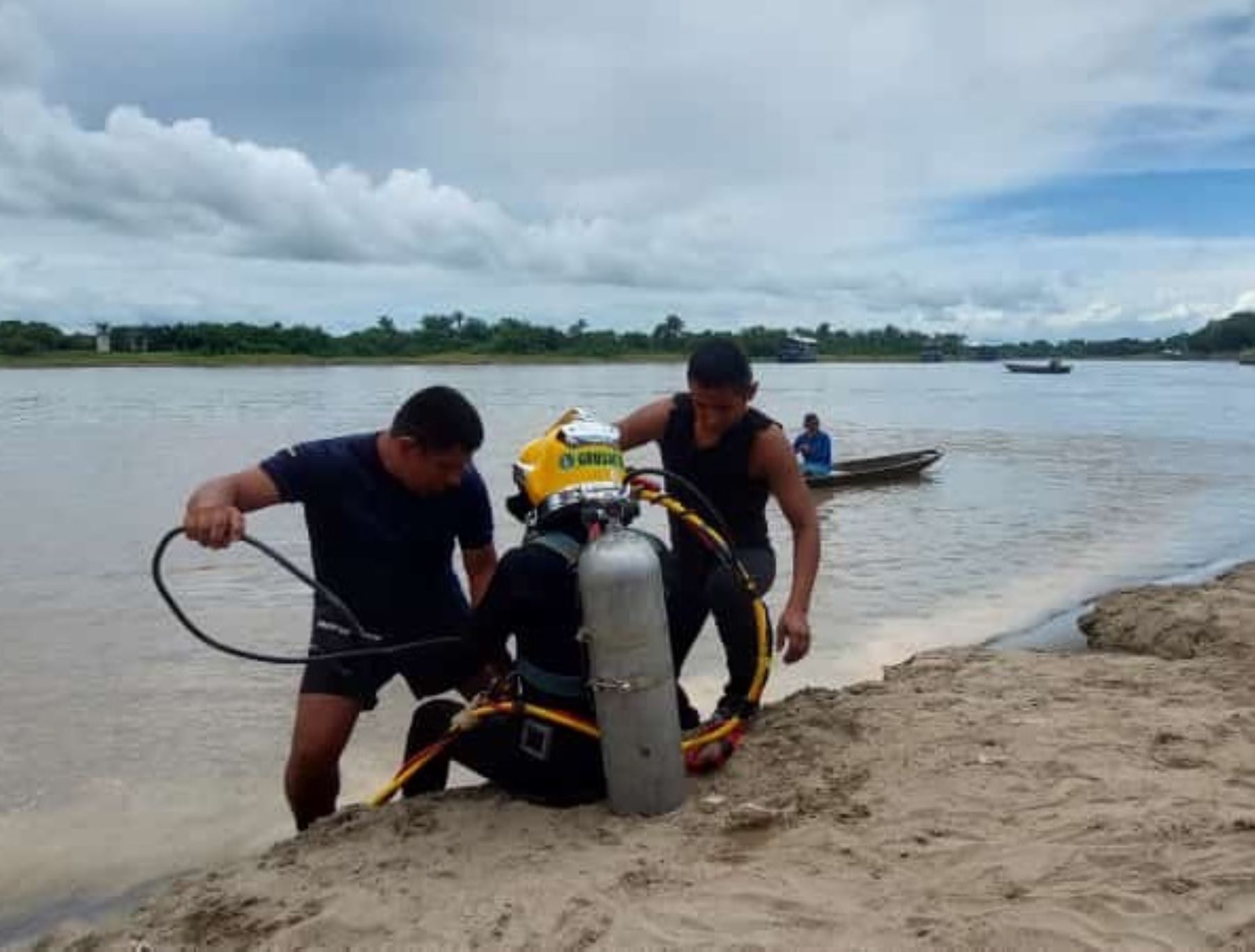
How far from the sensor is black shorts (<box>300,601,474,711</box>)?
4203 millimetres

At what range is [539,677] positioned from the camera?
12.7 ft

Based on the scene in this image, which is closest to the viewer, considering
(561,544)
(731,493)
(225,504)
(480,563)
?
(225,504)

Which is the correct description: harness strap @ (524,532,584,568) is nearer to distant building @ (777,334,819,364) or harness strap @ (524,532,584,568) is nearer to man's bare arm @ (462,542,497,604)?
man's bare arm @ (462,542,497,604)

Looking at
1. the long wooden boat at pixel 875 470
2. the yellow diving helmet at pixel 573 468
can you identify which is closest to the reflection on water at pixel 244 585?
the long wooden boat at pixel 875 470

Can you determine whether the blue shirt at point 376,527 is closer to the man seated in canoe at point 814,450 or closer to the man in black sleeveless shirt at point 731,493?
the man in black sleeveless shirt at point 731,493

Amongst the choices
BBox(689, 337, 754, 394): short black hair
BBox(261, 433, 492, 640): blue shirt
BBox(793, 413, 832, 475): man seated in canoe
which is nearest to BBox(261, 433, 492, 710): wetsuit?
BBox(261, 433, 492, 640): blue shirt

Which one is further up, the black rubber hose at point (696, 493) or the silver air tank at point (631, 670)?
the black rubber hose at point (696, 493)

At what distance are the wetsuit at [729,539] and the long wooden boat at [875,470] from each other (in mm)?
13904

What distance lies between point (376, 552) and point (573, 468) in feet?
2.95

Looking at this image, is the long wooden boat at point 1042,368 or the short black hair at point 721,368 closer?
the short black hair at point 721,368

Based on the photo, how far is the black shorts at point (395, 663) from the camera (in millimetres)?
4203

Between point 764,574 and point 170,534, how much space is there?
8.01ft

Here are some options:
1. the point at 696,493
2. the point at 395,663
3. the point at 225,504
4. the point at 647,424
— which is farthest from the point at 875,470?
the point at 225,504

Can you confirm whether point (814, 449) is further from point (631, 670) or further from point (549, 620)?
point (631, 670)
